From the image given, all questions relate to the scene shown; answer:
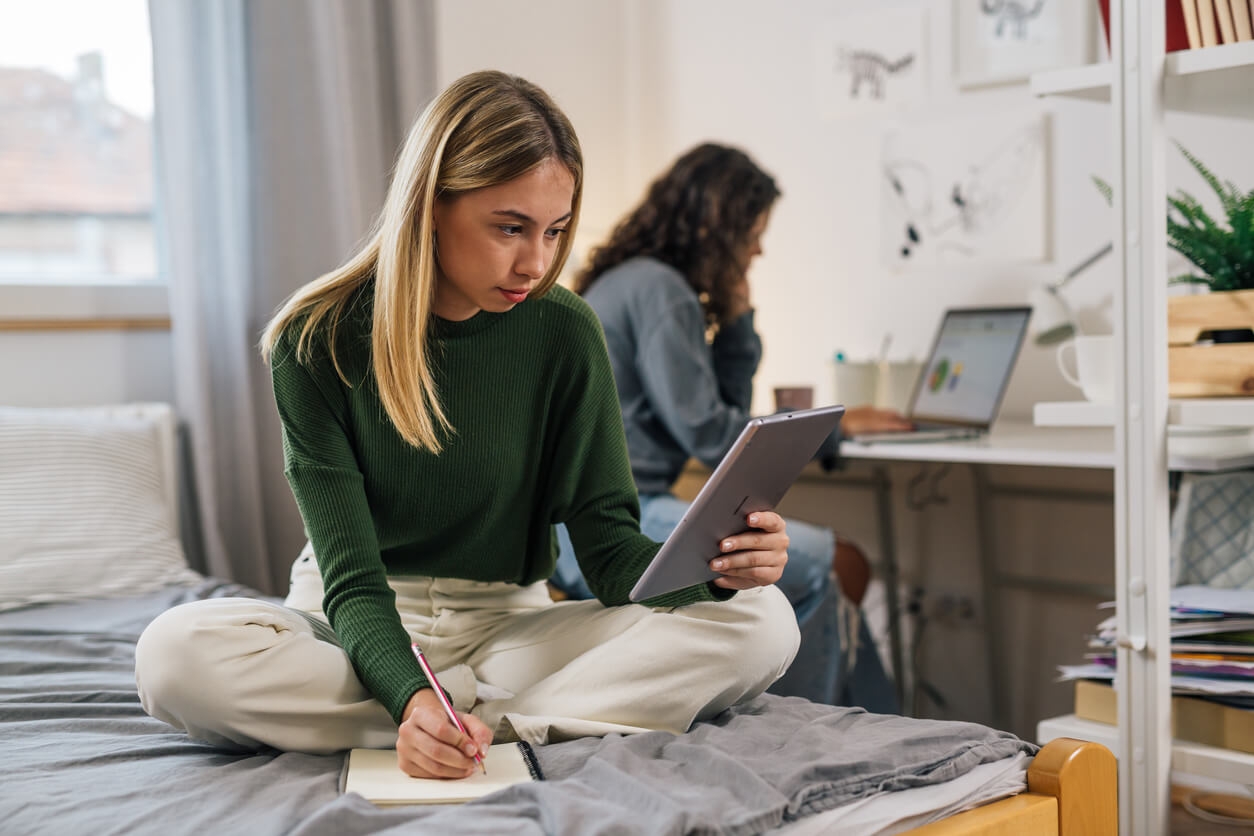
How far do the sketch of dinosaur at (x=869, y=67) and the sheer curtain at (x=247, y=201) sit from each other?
41.5 inches

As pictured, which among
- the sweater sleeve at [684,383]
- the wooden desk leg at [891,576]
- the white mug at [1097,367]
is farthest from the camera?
the wooden desk leg at [891,576]

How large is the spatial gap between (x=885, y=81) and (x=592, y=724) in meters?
1.89

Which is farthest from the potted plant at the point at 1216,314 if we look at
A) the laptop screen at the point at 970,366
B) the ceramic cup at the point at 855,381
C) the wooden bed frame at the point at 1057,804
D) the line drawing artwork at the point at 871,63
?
the line drawing artwork at the point at 871,63

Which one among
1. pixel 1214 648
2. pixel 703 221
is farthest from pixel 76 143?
pixel 1214 648

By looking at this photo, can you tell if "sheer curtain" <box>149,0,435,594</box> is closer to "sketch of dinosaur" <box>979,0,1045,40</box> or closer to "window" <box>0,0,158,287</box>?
"window" <box>0,0,158,287</box>

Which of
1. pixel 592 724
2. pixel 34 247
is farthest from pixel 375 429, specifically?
pixel 34 247

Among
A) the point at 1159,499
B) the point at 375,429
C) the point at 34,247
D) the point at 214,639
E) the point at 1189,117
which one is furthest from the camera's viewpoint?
the point at 34,247

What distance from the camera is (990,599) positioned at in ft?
7.89

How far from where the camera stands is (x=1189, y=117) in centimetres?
211

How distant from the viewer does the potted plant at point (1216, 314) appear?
1412 millimetres

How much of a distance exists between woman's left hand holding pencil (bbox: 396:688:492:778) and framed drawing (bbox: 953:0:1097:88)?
184cm

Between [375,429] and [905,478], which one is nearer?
[375,429]

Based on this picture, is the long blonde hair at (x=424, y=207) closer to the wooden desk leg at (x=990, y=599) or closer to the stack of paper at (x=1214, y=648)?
the stack of paper at (x=1214, y=648)

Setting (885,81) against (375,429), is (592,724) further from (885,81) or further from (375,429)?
(885,81)
